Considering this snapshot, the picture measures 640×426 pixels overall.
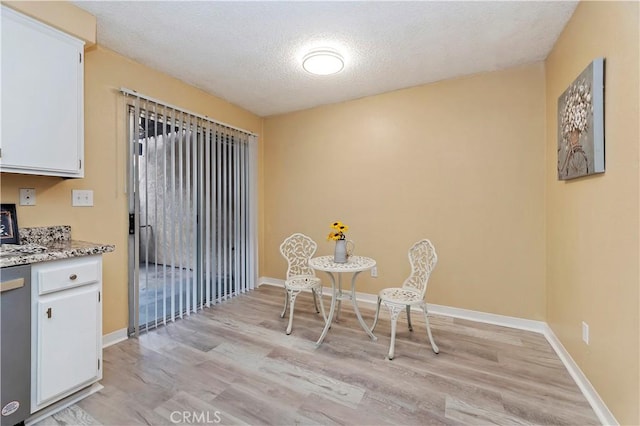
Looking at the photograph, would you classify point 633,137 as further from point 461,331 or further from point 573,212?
point 461,331

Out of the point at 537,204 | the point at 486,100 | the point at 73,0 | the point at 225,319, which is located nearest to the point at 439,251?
the point at 537,204

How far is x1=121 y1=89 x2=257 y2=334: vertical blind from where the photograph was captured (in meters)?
2.60

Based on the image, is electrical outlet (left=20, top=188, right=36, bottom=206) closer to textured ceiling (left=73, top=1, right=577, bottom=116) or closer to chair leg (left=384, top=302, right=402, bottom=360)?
A: textured ceiling (left=73, top=1, right=577, bottom=116)

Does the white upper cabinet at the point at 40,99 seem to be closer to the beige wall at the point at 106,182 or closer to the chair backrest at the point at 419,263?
the beige wall at the point at 106,182

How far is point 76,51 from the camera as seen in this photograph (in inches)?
75.8

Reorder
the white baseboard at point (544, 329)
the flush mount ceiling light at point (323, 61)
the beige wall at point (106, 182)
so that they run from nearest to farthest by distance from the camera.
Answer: the white baseboard at point (544, 329) → the beige wall at point (106, 182) → the flush mount ceiling light at point (323, 61)

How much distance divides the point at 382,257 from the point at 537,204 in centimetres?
160

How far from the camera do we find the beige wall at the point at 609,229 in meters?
1.32

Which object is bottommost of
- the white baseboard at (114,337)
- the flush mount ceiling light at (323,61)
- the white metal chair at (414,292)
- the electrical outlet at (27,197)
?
the white baseboard at (114,337)

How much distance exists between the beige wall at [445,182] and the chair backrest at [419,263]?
43cm

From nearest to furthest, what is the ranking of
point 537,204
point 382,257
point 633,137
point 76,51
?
point 633,137 → point 76,51 → point 537,204 → point 382,257

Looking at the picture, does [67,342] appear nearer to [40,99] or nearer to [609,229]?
[40,99]

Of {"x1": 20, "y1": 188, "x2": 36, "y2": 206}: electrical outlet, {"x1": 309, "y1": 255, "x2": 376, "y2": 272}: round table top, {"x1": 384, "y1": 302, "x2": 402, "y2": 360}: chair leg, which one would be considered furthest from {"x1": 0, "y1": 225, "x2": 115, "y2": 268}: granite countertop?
{"x1": 384, "y1": 302, "x2": 402, "y2": 360}: chair leg

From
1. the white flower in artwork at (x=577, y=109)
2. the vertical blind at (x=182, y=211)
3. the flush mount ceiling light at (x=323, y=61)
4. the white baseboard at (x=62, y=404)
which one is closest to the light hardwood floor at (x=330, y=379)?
the white baseboard at (x=62, y=404)
